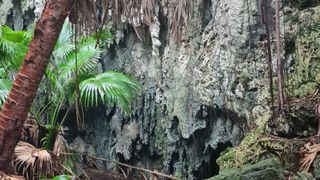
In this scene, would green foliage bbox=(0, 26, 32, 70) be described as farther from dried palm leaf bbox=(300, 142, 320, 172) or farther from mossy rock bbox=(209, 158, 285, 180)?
dried palm leaf bbox=(300, 142, 320, 172)

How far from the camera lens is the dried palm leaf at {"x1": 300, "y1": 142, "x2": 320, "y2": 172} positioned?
3889 mm

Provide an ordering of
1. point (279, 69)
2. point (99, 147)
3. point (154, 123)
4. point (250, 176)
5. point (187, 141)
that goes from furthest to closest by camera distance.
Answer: point (99, 147), point (154, 123), point (187, 141), point (279, 69), point (250, 176)

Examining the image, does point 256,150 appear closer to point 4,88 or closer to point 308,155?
point 308,155

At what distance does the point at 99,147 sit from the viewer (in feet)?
26.7

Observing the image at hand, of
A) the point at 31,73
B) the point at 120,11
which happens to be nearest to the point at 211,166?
the point at 120,11

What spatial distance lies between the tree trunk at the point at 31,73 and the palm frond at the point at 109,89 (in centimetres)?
234

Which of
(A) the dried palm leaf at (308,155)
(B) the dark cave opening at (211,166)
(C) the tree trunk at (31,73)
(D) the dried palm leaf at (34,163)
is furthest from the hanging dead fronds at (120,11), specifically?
(B) the dark cave opening at (211,166)

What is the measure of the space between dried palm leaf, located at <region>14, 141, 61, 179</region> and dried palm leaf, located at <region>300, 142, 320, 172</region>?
8.20 feet

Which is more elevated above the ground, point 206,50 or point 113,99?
point 206,50

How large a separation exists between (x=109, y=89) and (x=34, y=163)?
4.78 feet

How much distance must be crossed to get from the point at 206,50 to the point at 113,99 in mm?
1278

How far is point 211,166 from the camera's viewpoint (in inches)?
248

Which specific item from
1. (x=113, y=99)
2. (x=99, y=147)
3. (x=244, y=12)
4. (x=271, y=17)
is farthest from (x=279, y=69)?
(x=99, y=147)

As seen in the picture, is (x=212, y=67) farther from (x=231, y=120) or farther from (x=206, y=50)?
(x=231, y=120)
